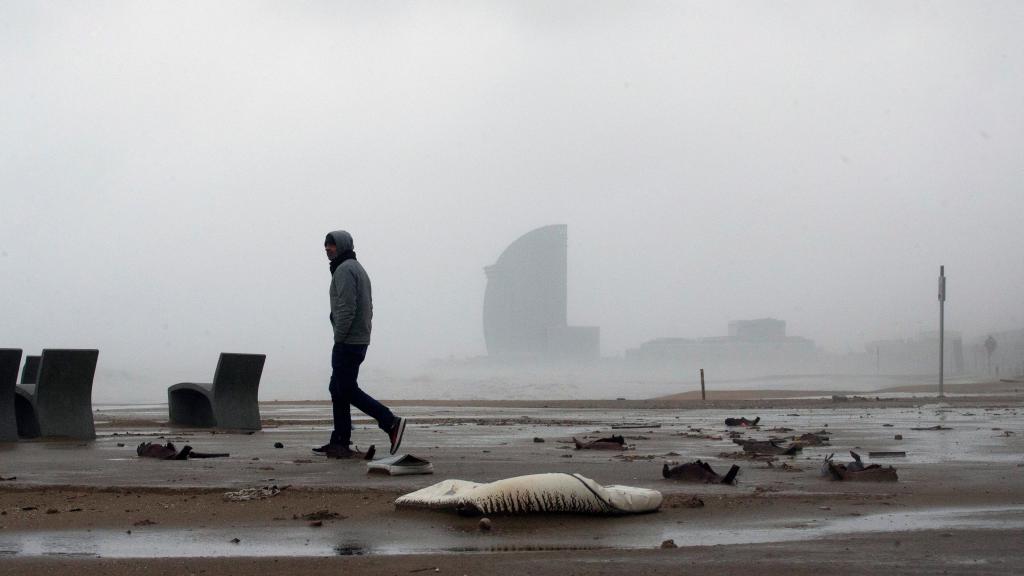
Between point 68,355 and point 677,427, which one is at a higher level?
point 68,355

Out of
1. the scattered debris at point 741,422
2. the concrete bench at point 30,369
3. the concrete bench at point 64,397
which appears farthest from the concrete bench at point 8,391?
the scattered debris at point 741,422

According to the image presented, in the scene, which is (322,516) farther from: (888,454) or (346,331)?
(888,454)

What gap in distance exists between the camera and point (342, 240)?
10961 mm

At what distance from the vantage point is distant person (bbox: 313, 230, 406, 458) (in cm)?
1058

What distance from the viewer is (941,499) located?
7.06 meters

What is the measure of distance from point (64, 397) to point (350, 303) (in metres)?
4.55

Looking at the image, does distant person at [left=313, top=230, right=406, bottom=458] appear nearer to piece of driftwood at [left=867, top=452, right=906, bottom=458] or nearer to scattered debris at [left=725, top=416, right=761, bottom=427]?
piece of driftwood at [left=867, top=452, right=906, bottom=458]

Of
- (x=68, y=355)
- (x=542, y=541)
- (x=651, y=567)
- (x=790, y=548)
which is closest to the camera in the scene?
(x=651, y=567)

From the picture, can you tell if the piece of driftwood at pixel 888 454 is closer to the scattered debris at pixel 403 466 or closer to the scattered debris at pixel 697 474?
the scattered debris at pixel 697 474

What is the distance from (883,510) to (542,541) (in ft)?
7.16

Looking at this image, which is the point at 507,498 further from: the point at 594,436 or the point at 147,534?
the point at 594,436

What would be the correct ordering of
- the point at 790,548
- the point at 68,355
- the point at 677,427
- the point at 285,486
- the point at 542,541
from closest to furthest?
the point at 790,548, the point at 542,541, the point at 285,486, the point at 68,355, the point at 677,427

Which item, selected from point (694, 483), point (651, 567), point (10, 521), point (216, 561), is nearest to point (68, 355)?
point (10, 521)

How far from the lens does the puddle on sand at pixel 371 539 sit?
17.2 ft
